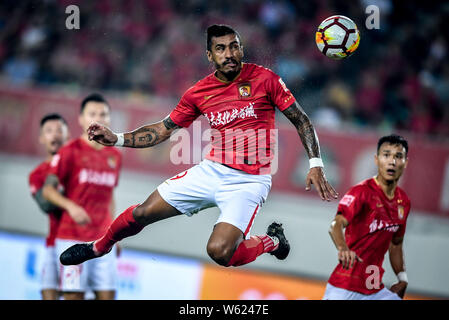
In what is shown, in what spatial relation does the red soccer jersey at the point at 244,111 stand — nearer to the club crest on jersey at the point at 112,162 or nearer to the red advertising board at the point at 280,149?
the club crest on jersey at the point at 112,162

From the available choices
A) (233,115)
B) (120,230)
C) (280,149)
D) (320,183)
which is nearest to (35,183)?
(120,230)

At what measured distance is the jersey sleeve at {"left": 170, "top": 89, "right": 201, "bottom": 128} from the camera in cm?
506

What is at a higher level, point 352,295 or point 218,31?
point 218,31

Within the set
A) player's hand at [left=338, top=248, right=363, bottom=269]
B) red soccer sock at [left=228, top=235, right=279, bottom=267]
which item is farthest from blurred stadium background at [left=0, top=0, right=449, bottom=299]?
player's hand at [left=338, top=248, right=363, bottom=269]

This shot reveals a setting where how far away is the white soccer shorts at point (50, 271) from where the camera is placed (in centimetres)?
612

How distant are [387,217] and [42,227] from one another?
19.6 feet

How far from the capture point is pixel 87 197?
594cm

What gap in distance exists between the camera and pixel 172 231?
30.0 feet

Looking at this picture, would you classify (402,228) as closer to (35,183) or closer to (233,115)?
(233,115)

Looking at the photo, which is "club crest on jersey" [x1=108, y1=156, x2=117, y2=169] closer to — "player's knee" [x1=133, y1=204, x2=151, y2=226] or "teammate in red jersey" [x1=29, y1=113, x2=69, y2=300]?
"teammate in red jersey" [x1=29, y1=113, x2=69, y2=300]

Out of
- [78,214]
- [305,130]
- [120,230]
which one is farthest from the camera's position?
[78,214]

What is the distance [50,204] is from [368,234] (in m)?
2.98

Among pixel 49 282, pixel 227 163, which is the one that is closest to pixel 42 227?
pixel 49 282

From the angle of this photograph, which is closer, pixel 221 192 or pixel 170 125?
pixel 221 192
